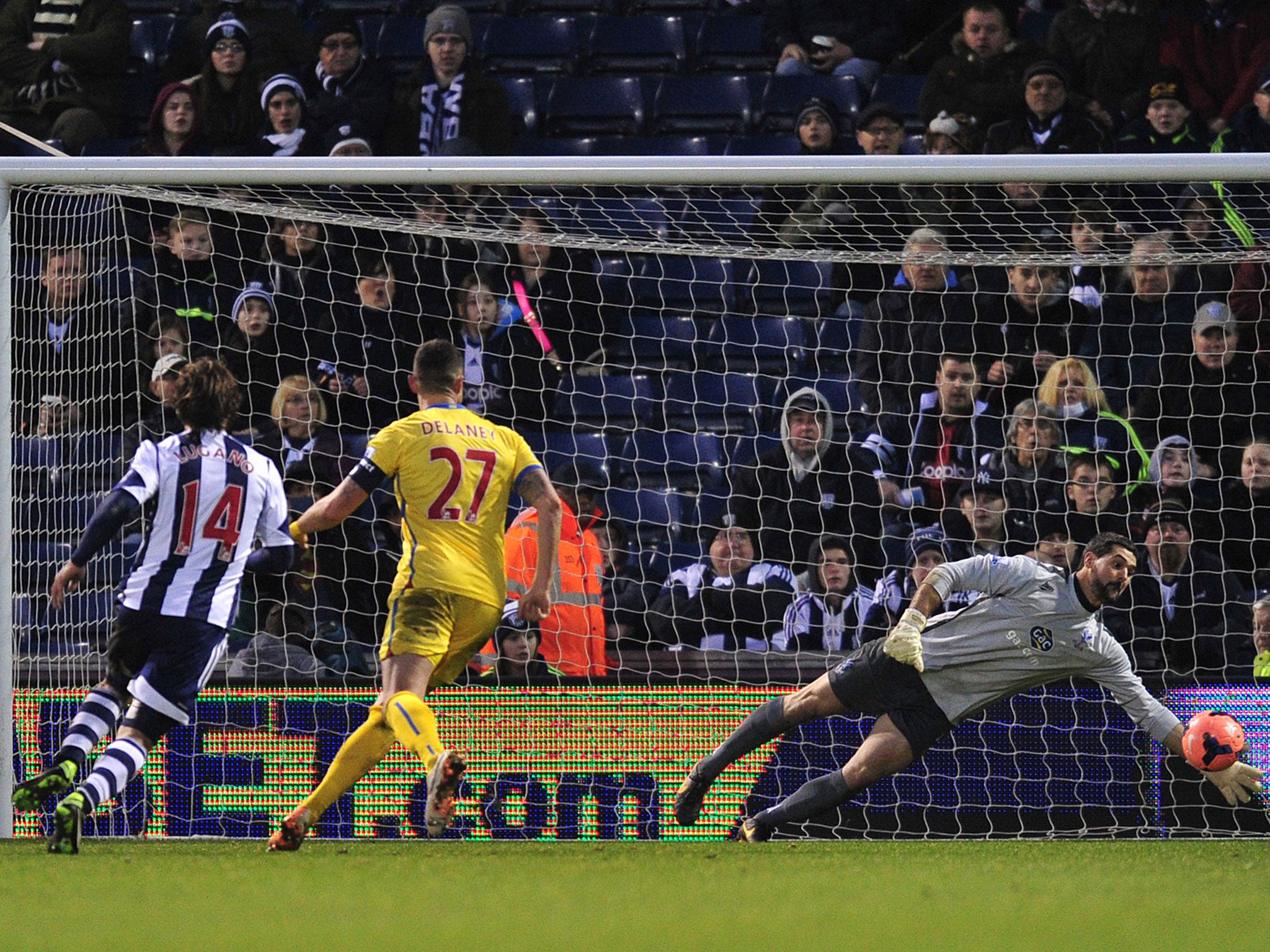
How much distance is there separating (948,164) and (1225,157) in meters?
1.13

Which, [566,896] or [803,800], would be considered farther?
[803,800]

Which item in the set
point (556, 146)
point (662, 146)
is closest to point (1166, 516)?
point (662, 146)

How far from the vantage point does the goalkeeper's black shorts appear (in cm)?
723

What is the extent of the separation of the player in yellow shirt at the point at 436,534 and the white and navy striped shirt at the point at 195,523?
250 mm

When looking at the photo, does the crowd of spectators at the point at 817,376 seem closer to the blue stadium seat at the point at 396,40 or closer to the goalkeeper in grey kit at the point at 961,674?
the goalkeeper in grey kit at the point at 961,674

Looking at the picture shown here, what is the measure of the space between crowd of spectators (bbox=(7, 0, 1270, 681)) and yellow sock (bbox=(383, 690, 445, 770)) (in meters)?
1.71

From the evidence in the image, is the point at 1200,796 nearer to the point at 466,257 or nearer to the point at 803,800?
the point at 803,800

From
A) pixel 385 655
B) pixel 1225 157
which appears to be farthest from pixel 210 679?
pixel 1225 157

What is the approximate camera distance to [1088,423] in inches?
352

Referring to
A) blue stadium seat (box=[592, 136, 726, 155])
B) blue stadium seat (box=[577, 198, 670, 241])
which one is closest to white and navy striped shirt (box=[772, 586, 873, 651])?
blue stadium seat (box=[577, 198, 670, 241])

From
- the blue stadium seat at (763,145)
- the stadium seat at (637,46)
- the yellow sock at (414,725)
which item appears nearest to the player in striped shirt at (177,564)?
the yellow sock at (414,725)

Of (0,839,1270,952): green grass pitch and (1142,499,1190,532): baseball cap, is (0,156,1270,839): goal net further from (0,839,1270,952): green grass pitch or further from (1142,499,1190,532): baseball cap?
(0,839,1270,952): green grass pitch

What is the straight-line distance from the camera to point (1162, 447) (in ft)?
28.6

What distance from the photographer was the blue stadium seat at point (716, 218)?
10.3 m
